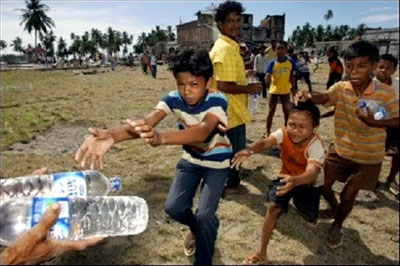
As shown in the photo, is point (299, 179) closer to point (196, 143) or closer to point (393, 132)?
point (393, 132)

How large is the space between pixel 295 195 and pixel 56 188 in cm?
209

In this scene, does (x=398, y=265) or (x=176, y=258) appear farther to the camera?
(x=176, y=258)

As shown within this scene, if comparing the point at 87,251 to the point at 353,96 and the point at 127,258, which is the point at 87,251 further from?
the point at 353,96

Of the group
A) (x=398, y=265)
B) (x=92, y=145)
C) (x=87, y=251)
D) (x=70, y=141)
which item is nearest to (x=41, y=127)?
(x=70, y=141)

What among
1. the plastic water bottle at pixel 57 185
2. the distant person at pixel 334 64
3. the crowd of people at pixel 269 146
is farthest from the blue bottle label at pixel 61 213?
the distant person at pixel 334 64

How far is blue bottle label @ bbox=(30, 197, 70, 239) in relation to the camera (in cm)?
231

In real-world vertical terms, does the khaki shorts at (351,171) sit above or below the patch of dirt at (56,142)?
above

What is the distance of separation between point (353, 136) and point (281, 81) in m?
4.00

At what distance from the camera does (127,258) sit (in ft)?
10.7

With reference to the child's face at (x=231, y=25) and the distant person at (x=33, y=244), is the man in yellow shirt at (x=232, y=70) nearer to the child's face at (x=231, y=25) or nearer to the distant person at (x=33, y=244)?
the child's face at (x=231, y=25)

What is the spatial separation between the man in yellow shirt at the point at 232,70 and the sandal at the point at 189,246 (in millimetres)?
1266

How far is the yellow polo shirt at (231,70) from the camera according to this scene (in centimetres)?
388

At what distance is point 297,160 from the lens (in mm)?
2982

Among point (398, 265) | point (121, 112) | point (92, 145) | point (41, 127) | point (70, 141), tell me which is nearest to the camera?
point (398, 265)
